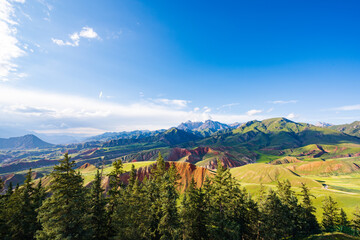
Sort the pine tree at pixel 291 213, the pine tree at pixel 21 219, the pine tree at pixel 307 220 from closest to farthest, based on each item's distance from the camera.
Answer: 1. the pine tree at pixel 21 219
2. the pine tree at pixel 291 213
3. the pine tree at pixel 307 220

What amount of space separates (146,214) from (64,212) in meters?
16.8

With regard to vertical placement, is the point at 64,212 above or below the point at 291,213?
above

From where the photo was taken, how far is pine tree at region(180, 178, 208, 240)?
32531 millimetres

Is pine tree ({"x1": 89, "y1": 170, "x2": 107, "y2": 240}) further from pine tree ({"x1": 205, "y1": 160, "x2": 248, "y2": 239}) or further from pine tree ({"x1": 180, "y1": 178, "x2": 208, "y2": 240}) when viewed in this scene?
pine tree ({"x1": 205, "y1": 160, "x2": 248, "y2": 239})

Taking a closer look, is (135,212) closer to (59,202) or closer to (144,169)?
(59,202)

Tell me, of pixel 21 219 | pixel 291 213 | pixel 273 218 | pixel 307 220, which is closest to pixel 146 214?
pixel 21 219

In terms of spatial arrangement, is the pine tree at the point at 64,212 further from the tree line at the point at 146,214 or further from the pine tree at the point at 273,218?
the pine tree at the point at 273,218

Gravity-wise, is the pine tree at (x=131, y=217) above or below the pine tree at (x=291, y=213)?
above

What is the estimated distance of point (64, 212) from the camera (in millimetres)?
20359

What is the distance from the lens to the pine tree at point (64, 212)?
19.7 metres

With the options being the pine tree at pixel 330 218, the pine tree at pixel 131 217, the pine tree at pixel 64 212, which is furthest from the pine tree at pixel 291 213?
the pine tree at pixel 64 212

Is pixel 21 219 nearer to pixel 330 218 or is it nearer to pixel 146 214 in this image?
pixel 146 214

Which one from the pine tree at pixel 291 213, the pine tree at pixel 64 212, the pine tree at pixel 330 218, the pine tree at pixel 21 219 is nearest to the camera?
the pine tree at pixel 64 212

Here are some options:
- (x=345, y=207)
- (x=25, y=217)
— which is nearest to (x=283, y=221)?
(x=25, y=217)
